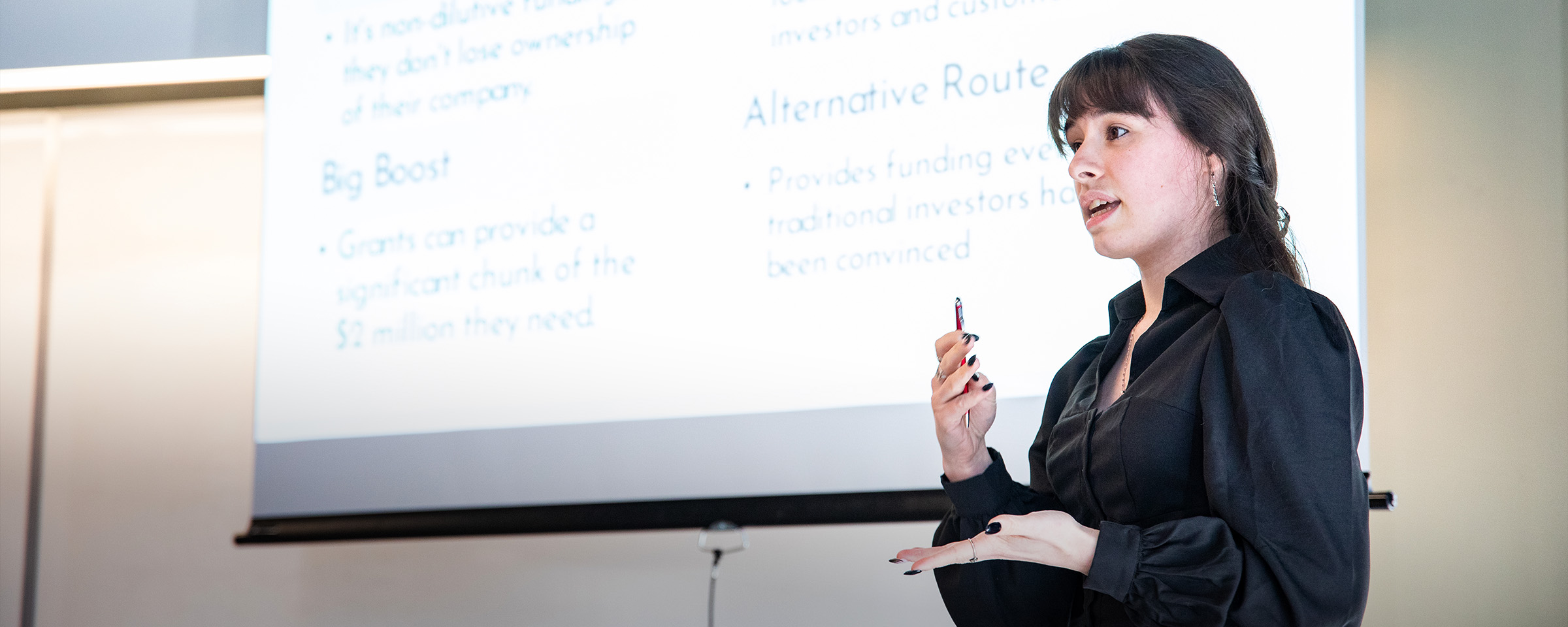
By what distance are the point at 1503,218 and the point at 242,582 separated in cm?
286

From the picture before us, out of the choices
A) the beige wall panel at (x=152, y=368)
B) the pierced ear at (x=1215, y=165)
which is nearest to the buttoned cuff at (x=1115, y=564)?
the pierced ear at (x=1215, y=165)

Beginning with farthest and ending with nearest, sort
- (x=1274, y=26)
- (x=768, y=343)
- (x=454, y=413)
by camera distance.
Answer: (x=454, y=413) → (x=768, y=343) → (x=1274, y=26)

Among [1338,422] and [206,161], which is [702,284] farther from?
[206,161]

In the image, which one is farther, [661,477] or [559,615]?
[559,615]

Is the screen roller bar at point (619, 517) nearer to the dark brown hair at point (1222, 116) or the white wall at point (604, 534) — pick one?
the white wall at point (604, 534)

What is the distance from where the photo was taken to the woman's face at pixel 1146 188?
1.02 metres

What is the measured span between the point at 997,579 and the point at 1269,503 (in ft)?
1.08

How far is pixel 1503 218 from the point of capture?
6.00 ft

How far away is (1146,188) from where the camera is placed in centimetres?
102

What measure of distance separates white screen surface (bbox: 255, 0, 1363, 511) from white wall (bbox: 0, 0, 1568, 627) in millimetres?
346

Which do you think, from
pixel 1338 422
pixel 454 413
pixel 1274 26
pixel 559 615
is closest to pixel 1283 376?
pixel 1338 422

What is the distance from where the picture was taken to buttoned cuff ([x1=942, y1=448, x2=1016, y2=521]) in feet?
3.57

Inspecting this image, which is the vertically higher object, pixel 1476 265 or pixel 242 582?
pixel 1476 265

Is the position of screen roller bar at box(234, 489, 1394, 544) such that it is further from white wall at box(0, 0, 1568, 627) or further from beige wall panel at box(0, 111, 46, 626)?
beige wall panel at box(0, 111, 46, 626)
